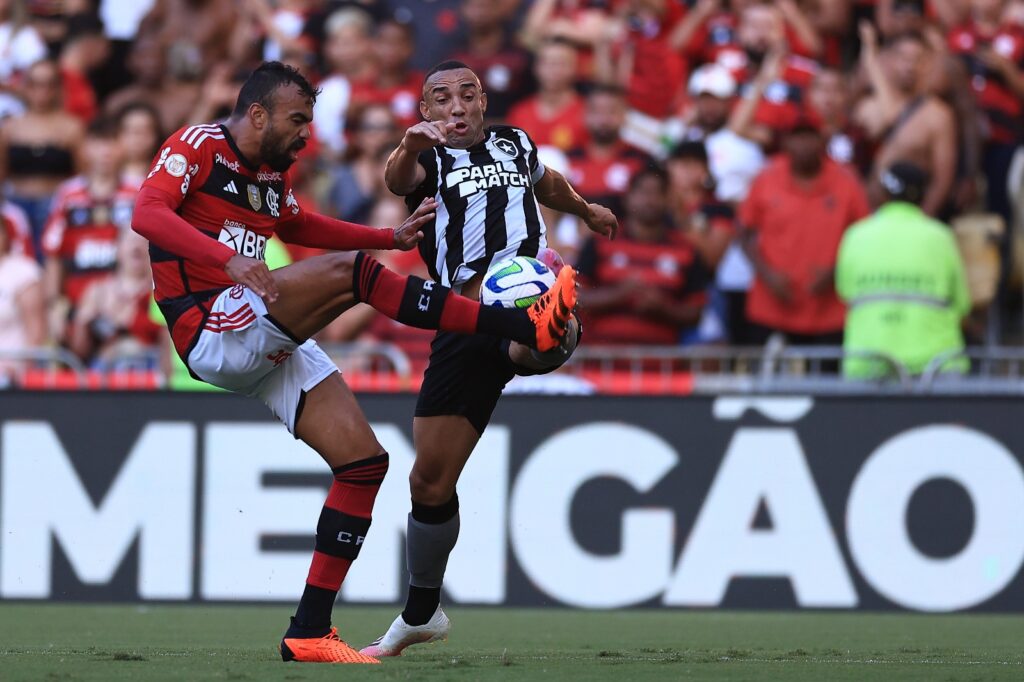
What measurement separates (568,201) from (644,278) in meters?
4.26

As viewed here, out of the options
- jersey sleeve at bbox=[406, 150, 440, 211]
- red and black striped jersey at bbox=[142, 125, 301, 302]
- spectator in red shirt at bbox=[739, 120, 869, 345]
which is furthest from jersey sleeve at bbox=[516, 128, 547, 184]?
spectator in red shirt at bbox=[739, 120, 869, 345]

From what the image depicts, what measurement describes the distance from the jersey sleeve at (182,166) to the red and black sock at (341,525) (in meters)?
1.31

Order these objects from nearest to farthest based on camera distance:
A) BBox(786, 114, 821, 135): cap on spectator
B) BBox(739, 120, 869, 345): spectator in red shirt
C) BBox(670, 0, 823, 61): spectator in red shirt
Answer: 1. BBox(739, 120, 869, 345): spectator in red shirt
2. BBox(786, 114, 821, 135): cap on spectator
3. BBox(670, 0, 823, 61): spectator in red shirt

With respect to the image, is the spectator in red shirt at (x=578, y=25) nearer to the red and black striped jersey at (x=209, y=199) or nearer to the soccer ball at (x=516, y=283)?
the soccer ball at (x=516, y=283)

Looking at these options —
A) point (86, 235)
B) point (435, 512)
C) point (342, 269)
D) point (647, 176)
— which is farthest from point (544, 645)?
point (86, 235)

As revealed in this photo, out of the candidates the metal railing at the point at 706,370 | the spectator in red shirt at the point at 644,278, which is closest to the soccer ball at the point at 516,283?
the metal railing at the point at 706,370

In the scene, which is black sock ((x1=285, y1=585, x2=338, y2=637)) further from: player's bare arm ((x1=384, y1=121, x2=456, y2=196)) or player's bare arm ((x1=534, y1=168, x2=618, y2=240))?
player's bare arm ((x1=534, y1=168, x2=618, y2=240))

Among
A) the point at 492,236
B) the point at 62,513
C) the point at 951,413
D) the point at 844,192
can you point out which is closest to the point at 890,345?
the point at 951,413

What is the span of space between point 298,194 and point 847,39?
4876mm

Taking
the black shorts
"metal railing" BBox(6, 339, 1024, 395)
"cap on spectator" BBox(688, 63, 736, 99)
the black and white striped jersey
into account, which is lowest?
"metal railing" BBox(6, 339, 1024, 395)

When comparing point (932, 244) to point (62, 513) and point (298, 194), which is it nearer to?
point (298, 194)

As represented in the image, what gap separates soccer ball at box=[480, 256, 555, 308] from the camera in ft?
22.4

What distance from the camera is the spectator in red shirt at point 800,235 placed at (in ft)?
39.2

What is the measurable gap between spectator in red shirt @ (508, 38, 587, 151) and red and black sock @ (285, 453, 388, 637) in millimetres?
6720
